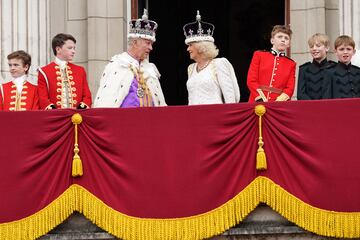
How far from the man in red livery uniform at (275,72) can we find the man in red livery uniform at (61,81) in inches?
78.4

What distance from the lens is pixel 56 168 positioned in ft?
53.8

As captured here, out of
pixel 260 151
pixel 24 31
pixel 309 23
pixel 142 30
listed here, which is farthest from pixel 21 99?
pixel 309 23

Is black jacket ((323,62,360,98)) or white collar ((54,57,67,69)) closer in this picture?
black jacket ((323,62,360,98))

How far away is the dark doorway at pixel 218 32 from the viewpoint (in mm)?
25328

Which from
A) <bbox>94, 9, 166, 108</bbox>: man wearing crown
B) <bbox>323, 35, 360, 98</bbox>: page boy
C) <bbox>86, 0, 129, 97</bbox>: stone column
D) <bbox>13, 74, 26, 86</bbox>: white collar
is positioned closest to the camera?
<bbox>323, 35, 360, 98</bbox>: page boy

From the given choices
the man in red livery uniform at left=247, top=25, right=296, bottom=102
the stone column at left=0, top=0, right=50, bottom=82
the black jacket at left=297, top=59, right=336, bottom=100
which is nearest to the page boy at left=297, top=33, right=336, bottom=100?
the black jacket at left=297, top=59, right=336, bottom=100

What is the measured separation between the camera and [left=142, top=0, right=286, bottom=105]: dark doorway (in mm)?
25328

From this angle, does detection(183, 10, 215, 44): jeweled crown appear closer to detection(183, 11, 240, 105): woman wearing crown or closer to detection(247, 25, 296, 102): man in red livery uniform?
detection(183, 11, 240, 105): woman wearing crown

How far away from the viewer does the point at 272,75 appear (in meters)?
17.4

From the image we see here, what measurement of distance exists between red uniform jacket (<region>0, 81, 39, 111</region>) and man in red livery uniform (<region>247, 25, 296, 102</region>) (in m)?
2.53


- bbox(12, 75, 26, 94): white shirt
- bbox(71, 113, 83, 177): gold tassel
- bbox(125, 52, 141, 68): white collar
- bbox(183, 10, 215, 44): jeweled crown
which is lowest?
bbox(71, 113, 83, 177): gold tassel

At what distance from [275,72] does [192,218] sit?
2.30 meters

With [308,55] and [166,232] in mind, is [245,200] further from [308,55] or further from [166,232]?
[308,55]

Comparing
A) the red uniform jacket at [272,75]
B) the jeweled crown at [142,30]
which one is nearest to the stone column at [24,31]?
the jeweled crown at [142,30]
